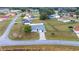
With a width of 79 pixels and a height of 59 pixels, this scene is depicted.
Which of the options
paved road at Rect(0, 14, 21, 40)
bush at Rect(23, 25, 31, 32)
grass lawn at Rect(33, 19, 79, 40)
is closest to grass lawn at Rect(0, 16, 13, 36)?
paved road at Rect(0, 14, 21, 40)

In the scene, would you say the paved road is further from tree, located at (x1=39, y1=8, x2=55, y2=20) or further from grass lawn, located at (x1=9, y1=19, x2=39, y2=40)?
tree, located at (x1=39, y1=8, x2=55, y2=20)

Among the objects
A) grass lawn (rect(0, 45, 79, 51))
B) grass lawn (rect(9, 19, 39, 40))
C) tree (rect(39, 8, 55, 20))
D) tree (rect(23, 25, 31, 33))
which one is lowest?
grass lawn (rect(0, 45, 79, 51))

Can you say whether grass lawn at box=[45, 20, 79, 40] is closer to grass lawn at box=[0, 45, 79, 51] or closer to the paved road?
grass lawn at box=[0, 45, 79, 51]

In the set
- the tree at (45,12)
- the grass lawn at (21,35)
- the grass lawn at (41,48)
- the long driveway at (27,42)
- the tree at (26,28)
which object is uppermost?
the tree at (45,12)

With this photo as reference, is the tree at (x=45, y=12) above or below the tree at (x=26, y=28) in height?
above

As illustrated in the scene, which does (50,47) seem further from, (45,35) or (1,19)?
(1,19)

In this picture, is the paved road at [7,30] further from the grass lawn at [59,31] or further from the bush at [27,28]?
the grass lawn at [59,31]

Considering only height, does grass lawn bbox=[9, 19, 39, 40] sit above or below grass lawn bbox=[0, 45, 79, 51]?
above

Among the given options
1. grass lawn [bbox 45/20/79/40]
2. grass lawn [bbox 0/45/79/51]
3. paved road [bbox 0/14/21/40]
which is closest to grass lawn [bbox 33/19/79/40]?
grass lawn [bbox 45/20/79/40]

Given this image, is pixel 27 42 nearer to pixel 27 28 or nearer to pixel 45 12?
pixel 27 28

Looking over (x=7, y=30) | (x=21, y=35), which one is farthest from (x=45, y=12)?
(x=7, y=30)

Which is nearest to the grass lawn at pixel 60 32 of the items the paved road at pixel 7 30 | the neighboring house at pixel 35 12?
the neighboring house at pixel 35 12
